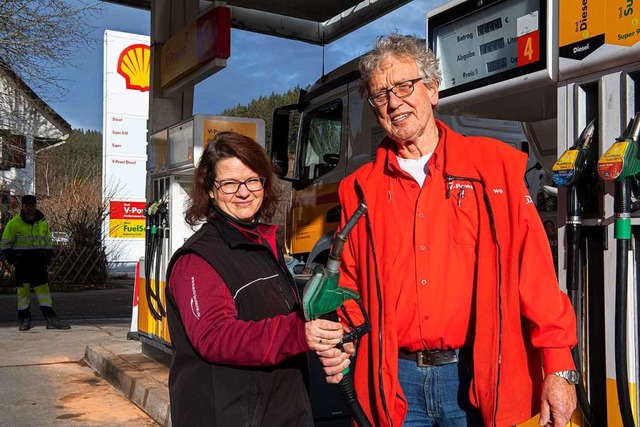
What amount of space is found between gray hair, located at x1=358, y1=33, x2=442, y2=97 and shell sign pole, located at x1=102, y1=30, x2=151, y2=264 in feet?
69.5

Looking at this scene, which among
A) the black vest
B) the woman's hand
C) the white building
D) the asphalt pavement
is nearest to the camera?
the woman's hand

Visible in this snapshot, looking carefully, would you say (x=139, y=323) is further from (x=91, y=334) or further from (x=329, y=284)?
(x=329, y=284)

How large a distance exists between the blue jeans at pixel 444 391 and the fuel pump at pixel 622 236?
1.66ft

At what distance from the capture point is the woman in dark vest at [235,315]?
215cm

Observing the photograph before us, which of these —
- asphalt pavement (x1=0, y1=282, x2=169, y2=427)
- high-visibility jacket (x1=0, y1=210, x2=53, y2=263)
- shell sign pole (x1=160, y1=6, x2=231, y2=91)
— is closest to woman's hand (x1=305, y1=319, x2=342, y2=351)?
asphalt pavement (x1=0, y1=282, x2=169, y2=427)

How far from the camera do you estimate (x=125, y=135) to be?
23562 millimetres

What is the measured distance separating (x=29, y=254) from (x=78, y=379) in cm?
447

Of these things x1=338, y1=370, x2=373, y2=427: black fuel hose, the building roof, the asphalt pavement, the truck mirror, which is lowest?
the asphalt pavement

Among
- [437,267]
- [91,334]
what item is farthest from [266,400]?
[91,334]

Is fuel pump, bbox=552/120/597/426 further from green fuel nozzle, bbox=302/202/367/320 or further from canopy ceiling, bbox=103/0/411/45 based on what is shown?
canopy ceiling, bbox=103/0/411/45

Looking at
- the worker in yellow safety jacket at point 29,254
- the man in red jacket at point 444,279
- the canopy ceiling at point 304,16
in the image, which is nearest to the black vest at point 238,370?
the man in red jacket at point 444,279

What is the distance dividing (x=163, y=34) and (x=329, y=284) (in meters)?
7.67

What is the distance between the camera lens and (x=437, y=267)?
8.14 ft

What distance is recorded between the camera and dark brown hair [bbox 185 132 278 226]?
8.45 ft
